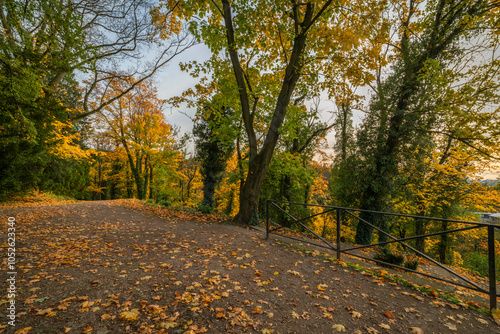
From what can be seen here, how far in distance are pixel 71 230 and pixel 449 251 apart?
2185 centimetres

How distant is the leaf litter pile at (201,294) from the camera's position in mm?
2357

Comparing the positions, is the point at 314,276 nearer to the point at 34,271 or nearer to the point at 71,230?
the point at 34,271

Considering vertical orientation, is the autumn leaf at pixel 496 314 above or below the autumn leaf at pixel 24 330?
above

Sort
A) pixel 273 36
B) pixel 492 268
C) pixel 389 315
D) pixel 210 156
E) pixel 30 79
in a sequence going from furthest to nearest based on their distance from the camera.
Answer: pixel 210 156 < pixel 273 36 < pixel 30 79 < pixel 492 268 < pixel 389 315

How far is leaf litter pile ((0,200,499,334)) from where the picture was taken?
2357 millimetres

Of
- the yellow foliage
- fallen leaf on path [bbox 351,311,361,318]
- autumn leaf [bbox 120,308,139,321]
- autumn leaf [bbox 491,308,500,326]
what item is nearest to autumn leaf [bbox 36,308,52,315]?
autumn leaf [bbox 120,308,139,321]

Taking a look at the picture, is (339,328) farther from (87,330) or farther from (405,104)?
(405,104)

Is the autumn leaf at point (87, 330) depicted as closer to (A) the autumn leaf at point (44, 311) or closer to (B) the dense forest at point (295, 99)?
(A) the autumn leaf at point (44, 311)

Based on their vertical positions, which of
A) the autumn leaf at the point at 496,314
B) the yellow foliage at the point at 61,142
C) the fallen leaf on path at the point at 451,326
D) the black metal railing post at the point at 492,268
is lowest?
the fallen leaf on path at the point at 451,326

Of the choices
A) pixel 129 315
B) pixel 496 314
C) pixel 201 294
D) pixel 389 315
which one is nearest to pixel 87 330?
pixel 129 315

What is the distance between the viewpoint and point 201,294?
2.92 metres

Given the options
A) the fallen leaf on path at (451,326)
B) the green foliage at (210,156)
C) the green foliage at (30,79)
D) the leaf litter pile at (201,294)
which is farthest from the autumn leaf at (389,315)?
the green foliage at (210,156)

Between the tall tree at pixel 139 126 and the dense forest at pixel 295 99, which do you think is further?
the tall tree at pixel 139 126

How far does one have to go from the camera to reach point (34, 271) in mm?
3201
